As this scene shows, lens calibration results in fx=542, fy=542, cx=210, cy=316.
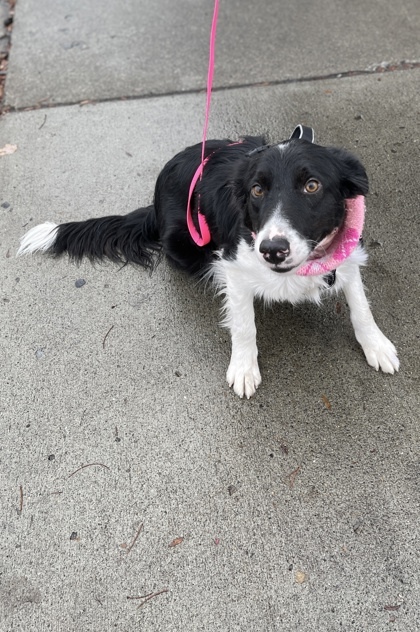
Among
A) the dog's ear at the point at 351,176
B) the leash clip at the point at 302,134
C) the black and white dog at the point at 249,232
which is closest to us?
the black and white dog at the point at 249,232

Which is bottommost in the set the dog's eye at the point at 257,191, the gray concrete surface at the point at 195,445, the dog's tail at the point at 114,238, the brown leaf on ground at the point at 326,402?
the gray concrete surface at the point at 195,445

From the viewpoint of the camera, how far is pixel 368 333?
9.05ft

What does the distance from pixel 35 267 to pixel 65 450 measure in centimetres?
133

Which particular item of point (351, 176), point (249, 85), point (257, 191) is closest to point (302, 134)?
point (351, 176)

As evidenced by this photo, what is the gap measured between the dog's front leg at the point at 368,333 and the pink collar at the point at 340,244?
0.98 feet

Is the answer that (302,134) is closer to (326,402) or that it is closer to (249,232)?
(249,232)

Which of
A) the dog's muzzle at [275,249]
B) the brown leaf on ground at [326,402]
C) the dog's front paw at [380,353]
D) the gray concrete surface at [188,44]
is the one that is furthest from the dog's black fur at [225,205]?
the gray concrete surface at [188,44]

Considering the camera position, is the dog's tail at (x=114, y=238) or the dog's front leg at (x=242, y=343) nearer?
the dog's front leg at (x=242, y=343)

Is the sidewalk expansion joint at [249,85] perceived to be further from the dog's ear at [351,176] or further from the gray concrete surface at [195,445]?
the dog's ear at [351,176]

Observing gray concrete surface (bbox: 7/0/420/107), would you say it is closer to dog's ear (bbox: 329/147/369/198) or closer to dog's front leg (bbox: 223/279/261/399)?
dog's ear (bbox: 329/147/369/198)

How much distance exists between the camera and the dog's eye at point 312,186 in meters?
2.24

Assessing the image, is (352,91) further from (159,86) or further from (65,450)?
(65,450)

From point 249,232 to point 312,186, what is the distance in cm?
37

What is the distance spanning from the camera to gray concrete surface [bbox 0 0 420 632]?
2.13m
